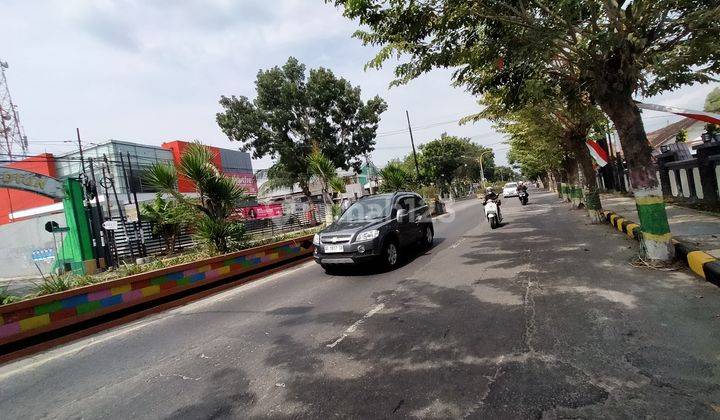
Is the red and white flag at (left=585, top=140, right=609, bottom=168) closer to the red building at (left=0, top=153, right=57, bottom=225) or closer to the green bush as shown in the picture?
the green bush

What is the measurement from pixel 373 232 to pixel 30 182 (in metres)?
17.7

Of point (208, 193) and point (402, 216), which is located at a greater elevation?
point (208, 193)

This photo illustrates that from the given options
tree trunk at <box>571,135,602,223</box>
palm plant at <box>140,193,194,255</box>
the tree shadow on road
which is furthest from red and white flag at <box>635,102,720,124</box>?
palm plant at <box>140,193,194,255</box>

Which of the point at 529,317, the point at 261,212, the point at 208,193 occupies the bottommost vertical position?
the point at 529,317

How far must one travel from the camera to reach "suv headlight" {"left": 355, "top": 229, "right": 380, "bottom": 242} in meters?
7.86

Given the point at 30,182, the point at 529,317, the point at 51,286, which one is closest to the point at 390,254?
the point at 529,317

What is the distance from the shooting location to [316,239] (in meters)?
8.59

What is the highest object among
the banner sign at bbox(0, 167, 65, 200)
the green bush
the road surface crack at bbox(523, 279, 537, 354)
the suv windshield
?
the banner sign at bbox(0, 167, 65, 200)

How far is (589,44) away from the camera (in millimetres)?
6086

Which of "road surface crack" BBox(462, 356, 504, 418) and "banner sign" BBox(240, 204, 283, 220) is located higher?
"banner sign" BBox(240, 204, 283, 220)

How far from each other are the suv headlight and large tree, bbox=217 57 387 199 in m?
22.4

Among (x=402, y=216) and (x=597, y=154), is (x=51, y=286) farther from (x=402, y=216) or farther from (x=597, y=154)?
(x=597, y=154)

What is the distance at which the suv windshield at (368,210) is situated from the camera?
29.5 ft

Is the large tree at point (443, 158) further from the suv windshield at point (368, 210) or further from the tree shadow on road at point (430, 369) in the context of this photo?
the tree shadow on road at point (430, 369)
